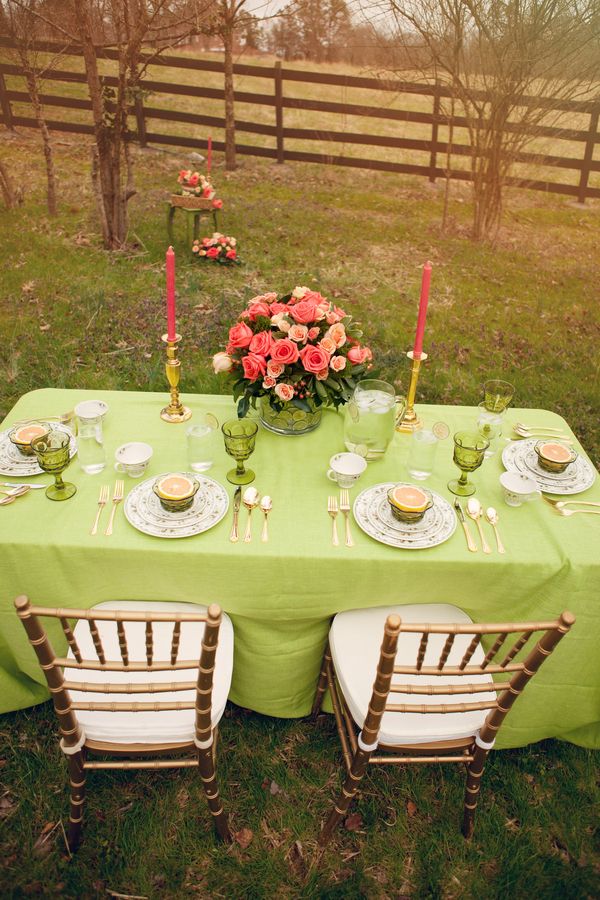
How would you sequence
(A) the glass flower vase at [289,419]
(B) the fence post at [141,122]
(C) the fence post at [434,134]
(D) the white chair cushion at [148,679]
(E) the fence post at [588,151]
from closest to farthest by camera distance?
(D) the white chair cushion at [148,679] < (A) the glass flower vase at [289,419] < (E) the fence post at [588,151] < (C) the fence post at [434,134] < (B) the fence post at [141,122]

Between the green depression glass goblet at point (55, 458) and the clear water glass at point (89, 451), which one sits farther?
the clear water glass at point (89, 451)

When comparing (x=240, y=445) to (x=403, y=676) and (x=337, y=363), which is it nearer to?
(x=337, y=363)

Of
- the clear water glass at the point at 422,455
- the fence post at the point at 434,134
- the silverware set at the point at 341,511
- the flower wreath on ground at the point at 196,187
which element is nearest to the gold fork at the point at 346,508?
the silverware set at the point at 341,511

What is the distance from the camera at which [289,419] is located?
247 centimetres

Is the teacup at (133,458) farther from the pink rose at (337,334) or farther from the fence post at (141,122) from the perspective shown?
the fence post at (141,122)

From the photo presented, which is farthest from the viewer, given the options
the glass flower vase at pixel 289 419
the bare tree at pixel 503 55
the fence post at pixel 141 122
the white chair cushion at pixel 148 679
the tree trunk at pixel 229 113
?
the fence post at pixel 141 122

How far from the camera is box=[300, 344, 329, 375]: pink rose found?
2197 mm

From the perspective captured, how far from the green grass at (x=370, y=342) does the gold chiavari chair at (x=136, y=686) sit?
22cm

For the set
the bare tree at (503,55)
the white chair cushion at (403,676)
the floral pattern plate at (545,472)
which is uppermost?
the bare tree at (503,55)

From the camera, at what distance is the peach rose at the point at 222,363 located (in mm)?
2248

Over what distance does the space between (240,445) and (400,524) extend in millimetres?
638

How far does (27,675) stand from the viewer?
7.77 feet

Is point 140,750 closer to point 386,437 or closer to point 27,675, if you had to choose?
point 27,675

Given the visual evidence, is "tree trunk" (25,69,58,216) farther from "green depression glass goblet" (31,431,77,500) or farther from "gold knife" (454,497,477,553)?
"gold knife" (454,497,477,553)
